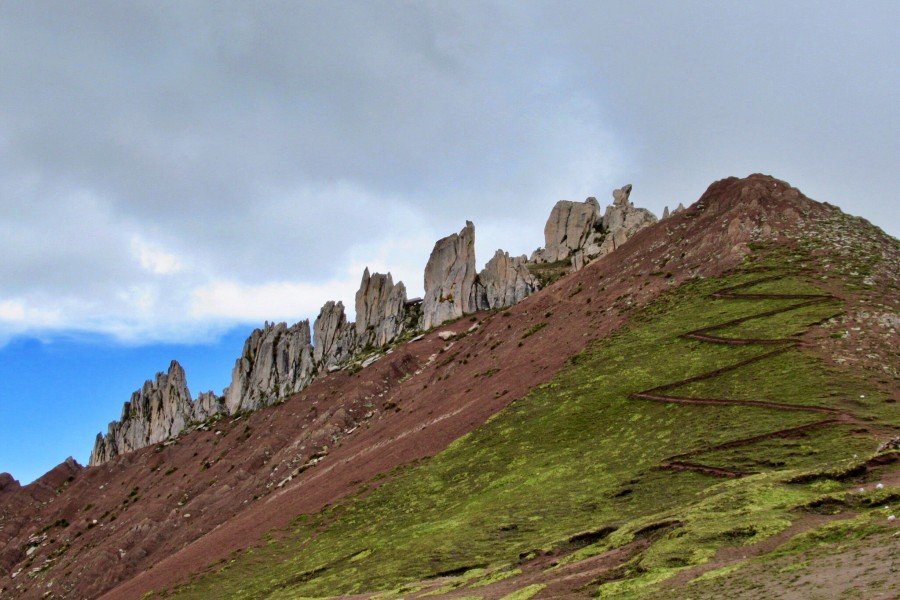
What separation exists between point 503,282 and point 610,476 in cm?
8094

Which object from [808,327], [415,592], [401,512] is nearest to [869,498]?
[415,592]

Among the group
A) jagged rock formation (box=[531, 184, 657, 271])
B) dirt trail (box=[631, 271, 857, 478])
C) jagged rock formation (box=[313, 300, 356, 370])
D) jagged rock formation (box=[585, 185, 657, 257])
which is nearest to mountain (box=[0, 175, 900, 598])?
dirt trail (box=[631, 271, 857, 478])

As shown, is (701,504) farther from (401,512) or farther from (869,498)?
(401,512)

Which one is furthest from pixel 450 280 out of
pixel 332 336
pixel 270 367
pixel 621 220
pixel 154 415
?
pixel 154 415

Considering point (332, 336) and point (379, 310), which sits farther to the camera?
point (332, 336)

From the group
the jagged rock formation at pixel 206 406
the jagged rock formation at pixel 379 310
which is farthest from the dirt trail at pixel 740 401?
the jagged rock formation at pixel 206 406

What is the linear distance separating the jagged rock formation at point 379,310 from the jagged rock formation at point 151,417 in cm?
5369

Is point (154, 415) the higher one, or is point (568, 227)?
point (568, 227)

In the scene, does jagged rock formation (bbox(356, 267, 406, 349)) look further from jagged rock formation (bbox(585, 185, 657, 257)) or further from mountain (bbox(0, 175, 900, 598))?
jagged rock formation (bbox(585, 185, 657, 257))

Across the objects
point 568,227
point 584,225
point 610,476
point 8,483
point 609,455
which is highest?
point 568,227

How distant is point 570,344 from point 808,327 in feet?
75.0

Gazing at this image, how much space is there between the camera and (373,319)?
447 ft

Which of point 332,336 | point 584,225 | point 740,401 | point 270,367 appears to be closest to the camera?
point 740,401

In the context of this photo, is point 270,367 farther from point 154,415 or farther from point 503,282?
point 503,282
